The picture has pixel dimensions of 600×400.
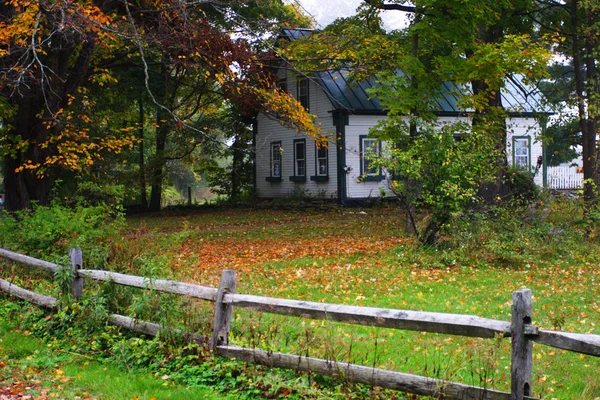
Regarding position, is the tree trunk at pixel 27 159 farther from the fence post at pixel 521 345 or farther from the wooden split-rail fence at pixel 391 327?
the fence post at pixel 521 345

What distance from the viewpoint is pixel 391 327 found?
5.29 meters

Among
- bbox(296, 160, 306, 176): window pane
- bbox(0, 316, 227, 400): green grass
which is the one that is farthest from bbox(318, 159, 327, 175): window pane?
bbox(0, 316, 227, 400): green grass

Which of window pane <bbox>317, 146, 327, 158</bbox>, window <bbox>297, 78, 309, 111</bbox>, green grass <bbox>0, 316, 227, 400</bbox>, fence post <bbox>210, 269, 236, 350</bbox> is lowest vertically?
green grass <bbox>0, 316, 227, 400</bbox>

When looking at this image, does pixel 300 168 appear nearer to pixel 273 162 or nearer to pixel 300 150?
pixel 300 150

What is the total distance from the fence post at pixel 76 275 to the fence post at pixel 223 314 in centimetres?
273

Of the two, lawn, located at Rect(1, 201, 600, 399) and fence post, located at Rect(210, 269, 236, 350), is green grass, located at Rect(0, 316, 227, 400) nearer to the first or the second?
fence post, located at Rect(210, 269, 236, 350)

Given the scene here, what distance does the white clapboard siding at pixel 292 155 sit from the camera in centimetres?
2928

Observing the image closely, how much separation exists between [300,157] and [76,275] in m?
23.4

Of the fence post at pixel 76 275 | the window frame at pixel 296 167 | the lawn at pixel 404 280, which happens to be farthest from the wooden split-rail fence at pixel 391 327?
the window frame at pixel 296 167

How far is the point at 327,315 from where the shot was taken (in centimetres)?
572

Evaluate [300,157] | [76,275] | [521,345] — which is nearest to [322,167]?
[300,157]

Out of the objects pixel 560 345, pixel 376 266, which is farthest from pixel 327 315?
pixel 376 266

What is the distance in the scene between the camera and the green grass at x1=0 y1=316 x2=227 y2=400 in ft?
19.3

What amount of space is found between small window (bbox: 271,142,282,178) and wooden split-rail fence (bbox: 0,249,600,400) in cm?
2516
